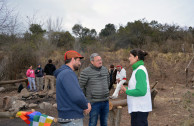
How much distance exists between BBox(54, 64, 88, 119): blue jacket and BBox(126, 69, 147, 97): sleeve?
79 cm

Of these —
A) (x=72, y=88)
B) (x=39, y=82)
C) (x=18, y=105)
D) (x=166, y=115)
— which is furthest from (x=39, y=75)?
(x=72, y=88)

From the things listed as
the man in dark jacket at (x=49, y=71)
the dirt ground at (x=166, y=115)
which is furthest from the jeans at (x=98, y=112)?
the man in dark jacket at (x=49, y=71)

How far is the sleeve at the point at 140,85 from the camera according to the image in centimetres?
262

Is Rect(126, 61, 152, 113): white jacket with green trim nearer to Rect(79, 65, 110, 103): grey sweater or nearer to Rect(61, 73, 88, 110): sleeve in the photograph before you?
Rect(79, 65, 110, 103): grey sweater

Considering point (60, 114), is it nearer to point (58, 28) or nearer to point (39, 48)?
point (39, 48)

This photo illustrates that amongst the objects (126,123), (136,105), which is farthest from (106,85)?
(126,123)

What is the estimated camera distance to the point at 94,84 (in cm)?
340

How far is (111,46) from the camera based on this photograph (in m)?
21.7

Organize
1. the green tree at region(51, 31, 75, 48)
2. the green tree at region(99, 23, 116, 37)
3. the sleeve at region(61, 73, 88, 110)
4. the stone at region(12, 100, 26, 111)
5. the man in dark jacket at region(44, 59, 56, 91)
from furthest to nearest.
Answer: the green tree at region(99, 23, 116, 37), the green tree at region(51, 31, 75, 48), the man in dark jacket at region(44, 59, 56, 91), the stone at region(12, 100, 26, 111), the sleeve at region(61, 73, 88, 110)

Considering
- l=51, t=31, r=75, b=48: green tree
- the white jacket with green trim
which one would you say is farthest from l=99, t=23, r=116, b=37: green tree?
the white jacket with green trim

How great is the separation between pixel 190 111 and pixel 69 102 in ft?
17.1

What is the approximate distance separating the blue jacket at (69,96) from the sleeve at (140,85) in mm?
793

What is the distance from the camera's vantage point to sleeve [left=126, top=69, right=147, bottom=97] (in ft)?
8.61

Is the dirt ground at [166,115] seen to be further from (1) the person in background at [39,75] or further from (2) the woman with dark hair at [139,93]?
(1) the person in background at [39,75]
